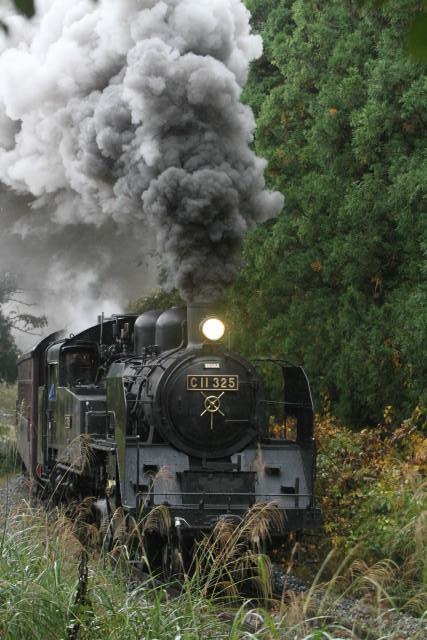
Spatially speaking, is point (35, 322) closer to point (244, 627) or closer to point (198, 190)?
point (198, 190)

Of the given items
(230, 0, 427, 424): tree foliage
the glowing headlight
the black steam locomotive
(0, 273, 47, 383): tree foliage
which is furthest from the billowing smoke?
(0, 273, 47, 383): tree foliage

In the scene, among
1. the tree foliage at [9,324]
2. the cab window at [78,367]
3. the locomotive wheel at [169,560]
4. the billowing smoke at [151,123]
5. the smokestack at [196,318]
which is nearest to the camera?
the locomotive wheel at [169,560]

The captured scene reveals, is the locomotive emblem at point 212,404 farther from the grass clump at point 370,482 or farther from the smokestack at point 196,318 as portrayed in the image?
the grass clump at point 370,482

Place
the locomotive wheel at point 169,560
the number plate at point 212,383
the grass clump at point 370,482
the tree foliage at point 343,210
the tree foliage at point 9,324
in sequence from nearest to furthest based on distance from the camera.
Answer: the locomotive wheel at point 169,560
the number plate at point 212,383
the grass clump at point 370,482
the tree foliage at point 343,210
the tree foliage at point 9,324

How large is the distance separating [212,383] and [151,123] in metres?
3.35

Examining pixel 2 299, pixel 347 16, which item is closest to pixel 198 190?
pixel 347 16

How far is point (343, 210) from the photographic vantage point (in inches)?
572

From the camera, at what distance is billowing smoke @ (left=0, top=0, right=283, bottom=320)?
1028 cm

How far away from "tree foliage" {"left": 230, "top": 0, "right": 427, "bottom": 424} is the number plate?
3.79 m

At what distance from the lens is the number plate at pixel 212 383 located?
9195 millimetres

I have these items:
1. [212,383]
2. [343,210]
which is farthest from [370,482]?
[343,210]

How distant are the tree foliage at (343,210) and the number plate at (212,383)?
379 cm

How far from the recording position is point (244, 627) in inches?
245

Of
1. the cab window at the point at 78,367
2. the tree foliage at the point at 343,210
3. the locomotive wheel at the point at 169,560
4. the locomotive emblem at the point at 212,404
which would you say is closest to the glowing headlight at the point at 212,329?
the locomotive emblem at the point at 212,404
